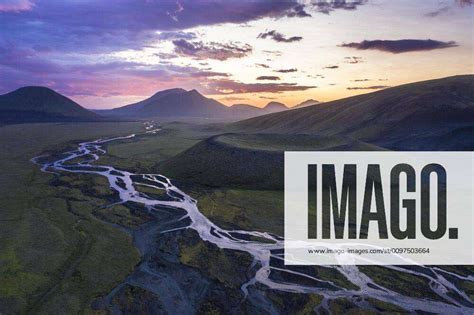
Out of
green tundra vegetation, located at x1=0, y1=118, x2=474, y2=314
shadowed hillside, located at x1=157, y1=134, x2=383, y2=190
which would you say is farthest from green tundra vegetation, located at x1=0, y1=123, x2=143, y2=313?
shadowed hillside, located at x1=157, y1=134, x2=383, y2=190

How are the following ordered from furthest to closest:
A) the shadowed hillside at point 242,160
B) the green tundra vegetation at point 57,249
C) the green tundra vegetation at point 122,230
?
the shadowed hillside at point 242,160 < the green tundra vegetation at point 122,230 < the green tundra vegetation at point 57,249

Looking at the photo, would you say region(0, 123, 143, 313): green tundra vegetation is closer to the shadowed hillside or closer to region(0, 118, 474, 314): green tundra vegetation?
region(0, 118, 474, 314): green tundra vegetation

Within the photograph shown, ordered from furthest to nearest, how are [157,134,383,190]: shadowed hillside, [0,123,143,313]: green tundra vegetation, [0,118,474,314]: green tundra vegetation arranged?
[157,134,383,190]: shadowed hillside → [0,118,474,314]: green tundra vegetation → [0,123,143,313]: green tundra vegetation

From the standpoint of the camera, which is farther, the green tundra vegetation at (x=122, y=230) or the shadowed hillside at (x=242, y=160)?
the shadowed hillside at (x=242, y=160)

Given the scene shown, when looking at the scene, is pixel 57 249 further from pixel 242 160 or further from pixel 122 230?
pixel 242 160

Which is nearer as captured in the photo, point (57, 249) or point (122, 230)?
point (57, 249)

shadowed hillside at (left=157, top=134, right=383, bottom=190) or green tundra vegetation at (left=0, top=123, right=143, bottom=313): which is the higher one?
shadowed hillside at (left=157, top=134, right=383, bottom=190)

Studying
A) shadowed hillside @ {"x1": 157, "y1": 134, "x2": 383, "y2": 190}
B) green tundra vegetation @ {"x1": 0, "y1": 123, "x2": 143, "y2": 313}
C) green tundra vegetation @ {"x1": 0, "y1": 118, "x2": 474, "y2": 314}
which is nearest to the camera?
green tundra vegetation @ {"x1": 0, "y1": 123, "x2": 143, "y2": 313}

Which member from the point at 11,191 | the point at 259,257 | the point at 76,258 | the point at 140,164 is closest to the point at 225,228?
the point at 259,257

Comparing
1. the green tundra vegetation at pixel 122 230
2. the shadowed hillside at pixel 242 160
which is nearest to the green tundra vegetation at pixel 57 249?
the green tundra vegetation at pixel 122 230

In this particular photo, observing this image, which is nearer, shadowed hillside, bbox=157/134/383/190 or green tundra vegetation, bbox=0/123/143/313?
green tundra vegetation, bbox=0/123/143/313

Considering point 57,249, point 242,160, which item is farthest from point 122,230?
point 242,160

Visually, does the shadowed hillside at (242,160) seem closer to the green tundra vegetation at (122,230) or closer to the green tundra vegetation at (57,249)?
the green tundra vegetation at (122,230)
